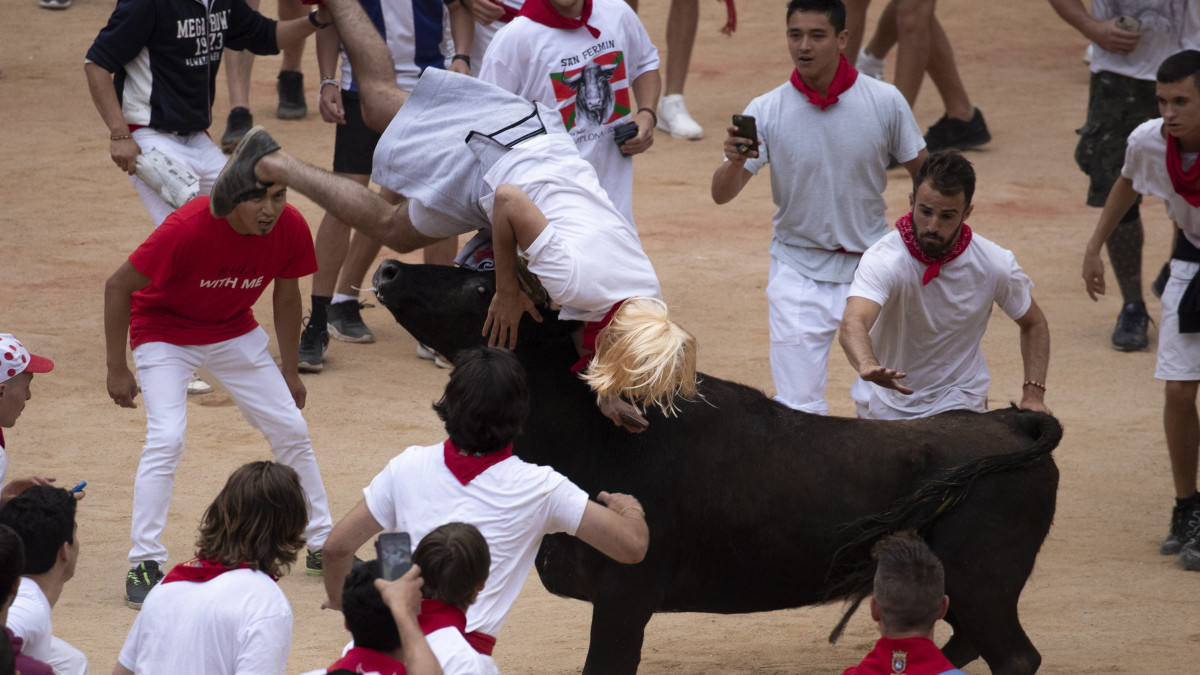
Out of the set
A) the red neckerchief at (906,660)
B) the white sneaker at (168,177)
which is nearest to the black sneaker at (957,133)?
the white sneaker at (168,177)

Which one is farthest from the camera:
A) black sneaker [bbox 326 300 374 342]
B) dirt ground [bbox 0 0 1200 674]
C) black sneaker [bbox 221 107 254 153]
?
black sneaker [bbox 221 107 254 153]

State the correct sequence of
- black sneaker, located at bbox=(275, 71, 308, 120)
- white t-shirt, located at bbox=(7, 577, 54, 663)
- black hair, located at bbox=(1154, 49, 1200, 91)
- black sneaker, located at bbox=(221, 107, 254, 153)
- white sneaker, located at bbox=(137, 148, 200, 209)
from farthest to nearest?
1. black sneaker, located at bbox=(275, 71, 308, 120)
2. black sneaker, located at bbox=(221, 107, 254, 153)
3. white sneaker, located at bbox=(137, 148, 200, 209)
4. black hair, located at bbox=(1154, 49, 1200, 91)
5. white t-shirt, located at bbox=(7, 577, 54, 663)

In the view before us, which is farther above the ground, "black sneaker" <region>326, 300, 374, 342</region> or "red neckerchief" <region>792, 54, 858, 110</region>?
"red neckerchief" <region>792, 54, 858, 110</region>

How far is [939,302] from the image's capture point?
5.27 metres

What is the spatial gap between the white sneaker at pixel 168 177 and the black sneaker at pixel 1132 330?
20.4 ft

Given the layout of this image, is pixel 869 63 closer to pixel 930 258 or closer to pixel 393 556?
pixel 930 258

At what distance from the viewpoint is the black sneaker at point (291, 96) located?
515 inches

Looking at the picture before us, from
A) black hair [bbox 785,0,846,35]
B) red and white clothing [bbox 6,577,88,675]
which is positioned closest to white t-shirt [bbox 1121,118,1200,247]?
black hair [bbox 785,0,846,35]

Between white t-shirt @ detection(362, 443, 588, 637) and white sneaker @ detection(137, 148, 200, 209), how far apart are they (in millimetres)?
3973

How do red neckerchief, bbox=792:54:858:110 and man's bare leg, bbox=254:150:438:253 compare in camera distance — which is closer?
man's bare leg, bbox=254:150:438:253

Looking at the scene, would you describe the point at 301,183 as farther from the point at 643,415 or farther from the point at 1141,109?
the point at 1141,109

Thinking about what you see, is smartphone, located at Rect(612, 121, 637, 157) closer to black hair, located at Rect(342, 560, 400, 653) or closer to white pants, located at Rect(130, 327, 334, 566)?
white pants, located at Rect(130, 327, 334, 566)

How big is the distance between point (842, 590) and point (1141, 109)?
19.8ft

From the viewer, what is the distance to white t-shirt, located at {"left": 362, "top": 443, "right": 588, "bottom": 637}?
3.57m
